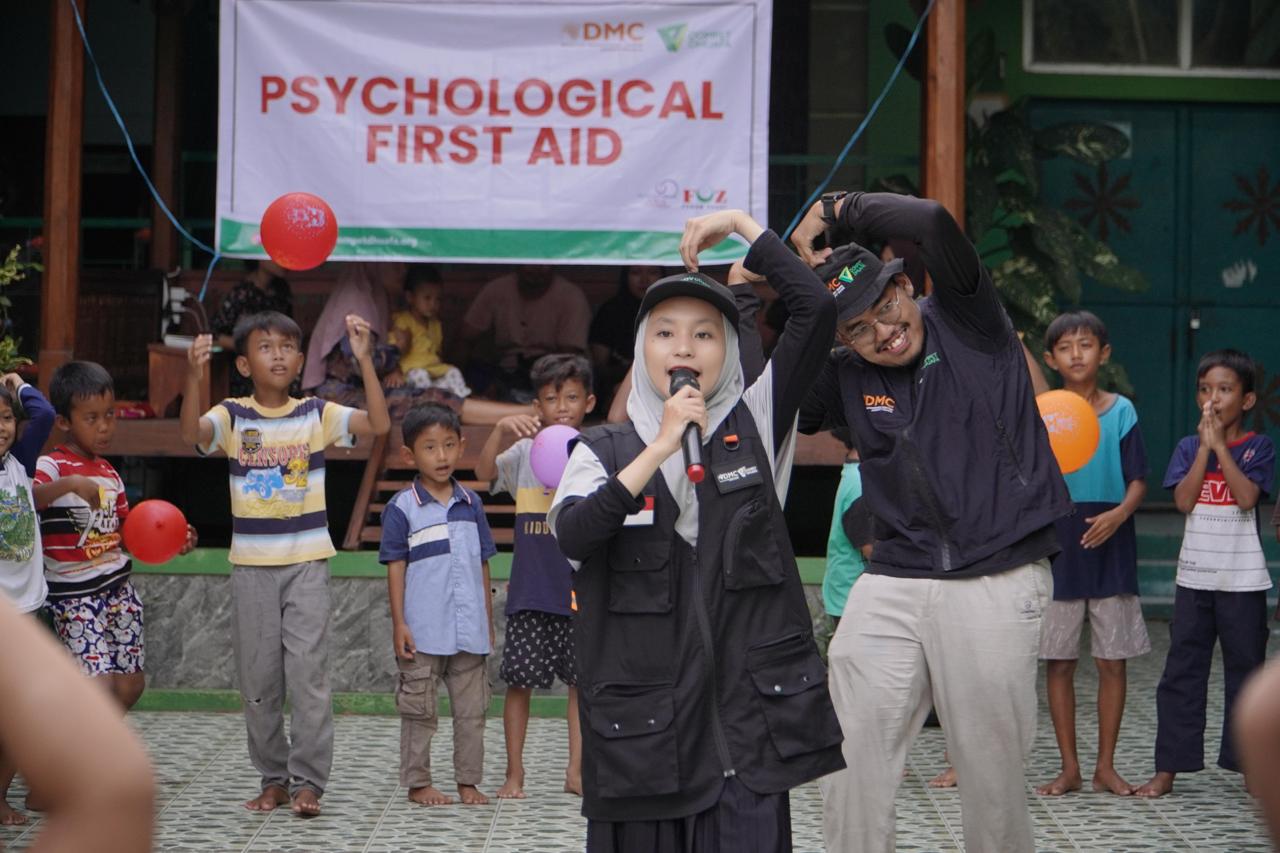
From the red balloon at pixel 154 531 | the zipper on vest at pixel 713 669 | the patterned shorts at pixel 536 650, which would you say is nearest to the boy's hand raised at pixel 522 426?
the patterned shorts at pixel 536 650

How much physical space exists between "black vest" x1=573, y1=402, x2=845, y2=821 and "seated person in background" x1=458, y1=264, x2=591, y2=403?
19.8ft

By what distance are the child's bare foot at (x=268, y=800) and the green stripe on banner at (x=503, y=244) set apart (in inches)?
115

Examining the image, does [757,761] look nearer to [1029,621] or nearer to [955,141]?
[1029,621]

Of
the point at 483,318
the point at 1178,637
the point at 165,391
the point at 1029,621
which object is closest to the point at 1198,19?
the point at 483,318

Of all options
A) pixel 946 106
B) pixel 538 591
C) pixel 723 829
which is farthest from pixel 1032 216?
pixel 723 829

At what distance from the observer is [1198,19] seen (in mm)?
10625

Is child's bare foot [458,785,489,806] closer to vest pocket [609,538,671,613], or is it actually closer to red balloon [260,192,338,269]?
red balloon [260,192,338,269]

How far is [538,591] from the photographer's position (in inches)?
249

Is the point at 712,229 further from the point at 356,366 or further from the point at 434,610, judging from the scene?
the point at 356,366

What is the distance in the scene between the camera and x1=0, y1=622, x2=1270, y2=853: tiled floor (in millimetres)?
5555

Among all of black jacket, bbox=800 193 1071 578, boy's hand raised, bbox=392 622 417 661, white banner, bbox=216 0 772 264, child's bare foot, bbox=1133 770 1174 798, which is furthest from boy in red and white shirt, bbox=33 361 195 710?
child's bare foot, bbox=1133 770 1174 798

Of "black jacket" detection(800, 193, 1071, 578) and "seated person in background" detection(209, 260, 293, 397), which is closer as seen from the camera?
"black jacket" detection(800, 193, 1071, 578)

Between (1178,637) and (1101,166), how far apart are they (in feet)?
17.1

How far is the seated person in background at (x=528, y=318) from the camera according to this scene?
9508 mm
